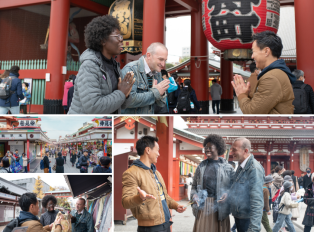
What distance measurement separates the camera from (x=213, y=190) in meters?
2.25

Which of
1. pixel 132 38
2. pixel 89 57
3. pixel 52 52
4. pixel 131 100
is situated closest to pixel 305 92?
pixel 131 100

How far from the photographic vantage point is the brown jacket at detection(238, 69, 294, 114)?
222cm

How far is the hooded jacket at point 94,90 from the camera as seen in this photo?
2.21 meters

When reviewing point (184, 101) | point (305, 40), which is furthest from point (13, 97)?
point (305, 40)

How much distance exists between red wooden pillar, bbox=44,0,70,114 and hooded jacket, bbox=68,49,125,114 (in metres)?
7.16

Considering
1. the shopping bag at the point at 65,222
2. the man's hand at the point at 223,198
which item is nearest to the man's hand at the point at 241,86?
the man's hand at the point at 223,198

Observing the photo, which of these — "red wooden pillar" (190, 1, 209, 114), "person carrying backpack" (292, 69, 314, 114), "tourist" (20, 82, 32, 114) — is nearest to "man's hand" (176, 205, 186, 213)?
"person carrying backpack" (292, 69, 314, 114)

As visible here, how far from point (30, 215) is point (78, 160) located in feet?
1.78

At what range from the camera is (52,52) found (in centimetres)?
920

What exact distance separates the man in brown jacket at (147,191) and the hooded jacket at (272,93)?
766mm

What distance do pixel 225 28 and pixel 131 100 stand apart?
3507 millimetres

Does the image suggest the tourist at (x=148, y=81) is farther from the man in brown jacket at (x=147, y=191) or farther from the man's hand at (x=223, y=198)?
the man's hand at (x=223, y=198)

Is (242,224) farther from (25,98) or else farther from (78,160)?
(25,98)

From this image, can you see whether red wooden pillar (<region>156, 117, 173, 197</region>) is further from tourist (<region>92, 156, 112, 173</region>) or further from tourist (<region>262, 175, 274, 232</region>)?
tourist (<region>262, 175, 274, 232</region>)
